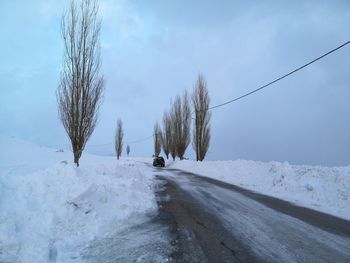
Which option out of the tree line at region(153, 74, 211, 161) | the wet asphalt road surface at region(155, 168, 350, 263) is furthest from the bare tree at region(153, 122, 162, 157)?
the wet asphalt road surface at region(155, 168, 350, 263)

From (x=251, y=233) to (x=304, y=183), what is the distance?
822cm

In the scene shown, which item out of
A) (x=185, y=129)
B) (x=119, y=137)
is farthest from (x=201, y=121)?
(x=119, y=137)

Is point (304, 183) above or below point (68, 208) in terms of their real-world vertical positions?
above

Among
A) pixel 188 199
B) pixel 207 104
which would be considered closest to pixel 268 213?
pixel 188 199

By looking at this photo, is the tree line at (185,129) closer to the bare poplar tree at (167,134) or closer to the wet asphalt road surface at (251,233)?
the bare poplar tree at (167,134)

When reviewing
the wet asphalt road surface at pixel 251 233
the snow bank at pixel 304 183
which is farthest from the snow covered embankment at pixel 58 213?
the snow bank at pixel 304 183

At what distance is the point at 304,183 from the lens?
43.0 ft

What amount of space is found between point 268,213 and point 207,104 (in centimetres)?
2677

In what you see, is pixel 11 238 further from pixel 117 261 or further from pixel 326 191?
pixel 326 191

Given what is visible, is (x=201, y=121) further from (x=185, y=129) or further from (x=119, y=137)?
(x=119, y=137)

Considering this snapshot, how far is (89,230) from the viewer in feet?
19.8

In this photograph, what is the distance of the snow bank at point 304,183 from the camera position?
34.9 feet

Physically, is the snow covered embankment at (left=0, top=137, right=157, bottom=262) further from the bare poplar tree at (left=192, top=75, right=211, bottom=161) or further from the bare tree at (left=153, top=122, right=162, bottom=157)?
the bare tree at (left=153, top=122, right=162, bottom=157)

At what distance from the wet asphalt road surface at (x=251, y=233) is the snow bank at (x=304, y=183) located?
187cm
